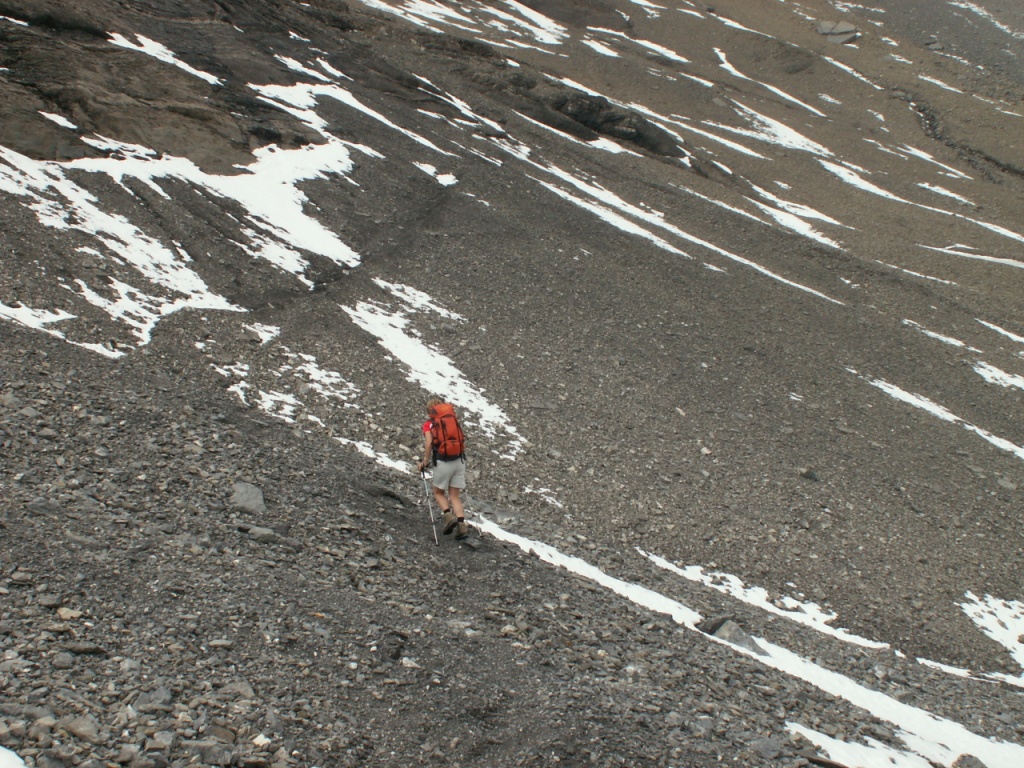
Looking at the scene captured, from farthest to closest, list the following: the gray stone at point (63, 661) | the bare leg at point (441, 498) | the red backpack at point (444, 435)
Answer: the bare leg at point (441, 498)
the red backpack at point (444, 435)
the gray stone at point (63, 661)

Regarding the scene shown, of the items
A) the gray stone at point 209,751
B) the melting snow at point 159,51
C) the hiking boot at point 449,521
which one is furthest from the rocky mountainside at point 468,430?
the hiking boot at point 449,521

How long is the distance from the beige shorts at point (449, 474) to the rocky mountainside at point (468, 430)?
2.55ft

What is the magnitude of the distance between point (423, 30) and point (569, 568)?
4967 centimetres

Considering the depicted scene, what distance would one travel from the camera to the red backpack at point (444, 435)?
10.9 m

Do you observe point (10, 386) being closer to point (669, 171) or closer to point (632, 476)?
point (632, 476)

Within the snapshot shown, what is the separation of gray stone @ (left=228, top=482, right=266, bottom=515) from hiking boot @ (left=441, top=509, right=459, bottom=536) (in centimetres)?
261

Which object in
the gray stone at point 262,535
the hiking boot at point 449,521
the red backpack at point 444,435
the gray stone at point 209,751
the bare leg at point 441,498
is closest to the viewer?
the gray stone at point 209,751

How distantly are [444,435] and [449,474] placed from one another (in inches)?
24.4

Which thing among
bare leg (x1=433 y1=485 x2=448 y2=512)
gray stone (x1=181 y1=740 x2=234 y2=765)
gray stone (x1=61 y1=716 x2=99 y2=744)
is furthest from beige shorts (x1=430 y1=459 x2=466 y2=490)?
gray stone (x1=61 y1=716 x2=99 y2=744)

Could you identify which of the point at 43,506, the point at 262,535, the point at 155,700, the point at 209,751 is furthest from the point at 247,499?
the point at 209,751

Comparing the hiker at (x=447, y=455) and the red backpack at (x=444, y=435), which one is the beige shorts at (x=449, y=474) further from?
the red backpack at (x=444, y=435)

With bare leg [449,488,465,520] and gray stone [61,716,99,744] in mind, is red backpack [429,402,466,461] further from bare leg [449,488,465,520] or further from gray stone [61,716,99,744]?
gray stone [61,716,99,744]

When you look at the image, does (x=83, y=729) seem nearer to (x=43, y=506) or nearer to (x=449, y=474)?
(x=43, y=506)

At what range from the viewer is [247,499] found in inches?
403
